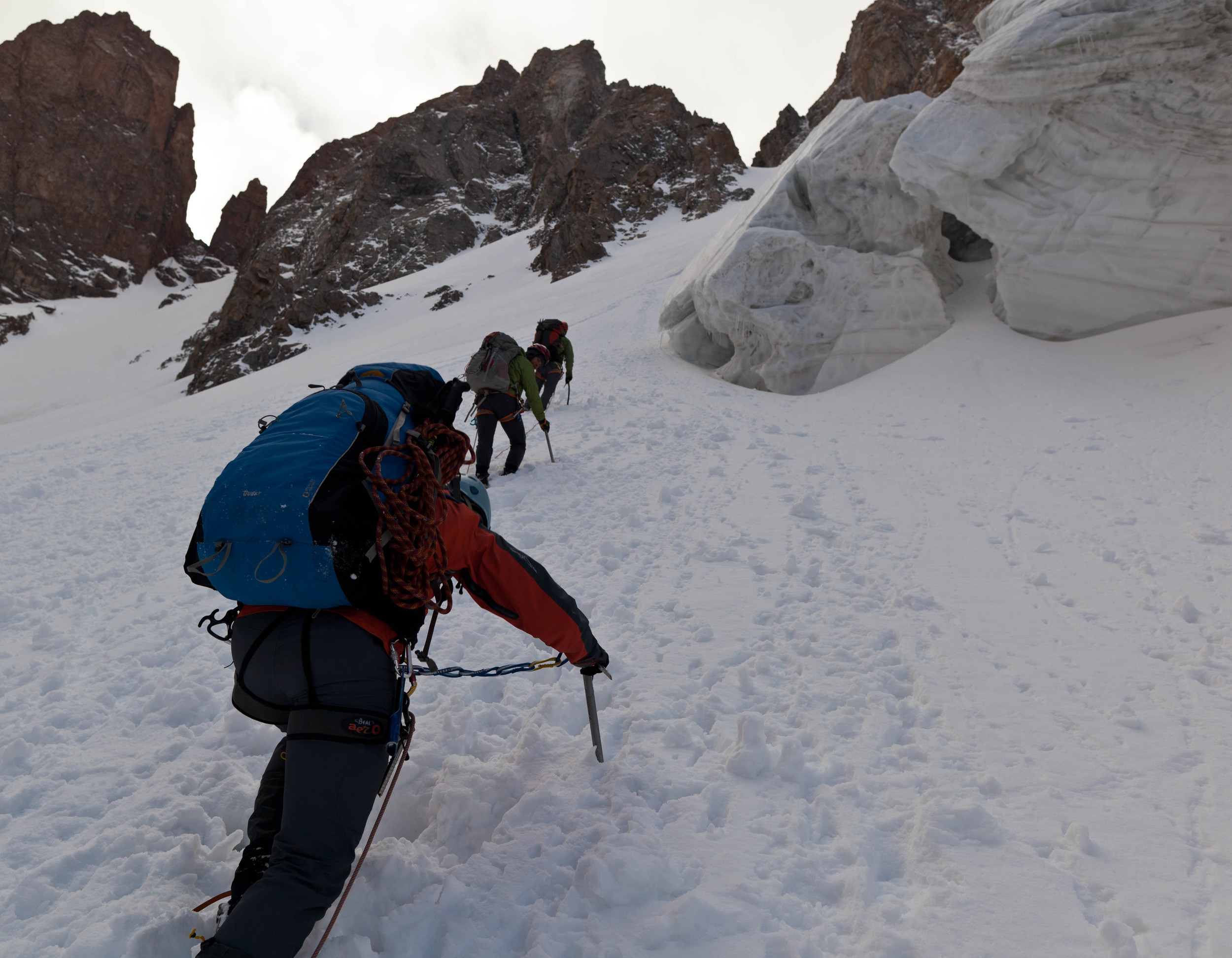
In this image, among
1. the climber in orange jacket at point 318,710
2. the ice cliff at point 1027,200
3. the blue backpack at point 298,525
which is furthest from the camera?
the ice cliff at point 1027,200

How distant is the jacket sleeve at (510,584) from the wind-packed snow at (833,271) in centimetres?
873

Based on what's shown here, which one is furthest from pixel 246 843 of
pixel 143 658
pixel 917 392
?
pixel 917 392

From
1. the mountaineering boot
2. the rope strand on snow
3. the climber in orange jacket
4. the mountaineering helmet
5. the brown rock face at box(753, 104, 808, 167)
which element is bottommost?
the rope strand on snow

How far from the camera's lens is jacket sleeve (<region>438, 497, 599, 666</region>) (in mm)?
2207

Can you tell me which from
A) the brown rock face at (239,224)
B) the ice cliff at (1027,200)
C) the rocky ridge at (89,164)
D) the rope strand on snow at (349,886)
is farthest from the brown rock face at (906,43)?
the rocky ridge at (89,164)

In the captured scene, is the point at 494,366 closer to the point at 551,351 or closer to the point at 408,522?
the point at 551,351

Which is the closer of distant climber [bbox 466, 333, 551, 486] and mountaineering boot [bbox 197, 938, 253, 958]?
mountaineering boot [bbox 197, 938, 253, 958]

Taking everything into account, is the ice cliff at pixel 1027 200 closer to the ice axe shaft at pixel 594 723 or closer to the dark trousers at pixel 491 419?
the dark trousers at pixel 491 419

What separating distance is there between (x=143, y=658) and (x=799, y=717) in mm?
3723

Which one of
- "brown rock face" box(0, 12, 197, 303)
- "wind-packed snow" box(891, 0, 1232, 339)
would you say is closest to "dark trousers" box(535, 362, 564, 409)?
"wind-packed snow" box(891, 0, 1232, 339)

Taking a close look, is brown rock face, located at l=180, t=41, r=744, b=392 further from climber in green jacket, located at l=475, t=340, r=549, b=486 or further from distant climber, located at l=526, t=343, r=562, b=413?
climber in green jacket, located at l=475, t=340, r=549, b=486

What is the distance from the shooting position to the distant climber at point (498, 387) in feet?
21.5

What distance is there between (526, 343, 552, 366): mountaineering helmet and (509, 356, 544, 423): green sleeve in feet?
7.74

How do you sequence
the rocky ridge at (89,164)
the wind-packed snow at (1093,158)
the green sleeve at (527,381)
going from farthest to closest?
the rocky ridge at (89,164) → the wind-packed snow at (1093,158) → the green sleeve at (527,381)
